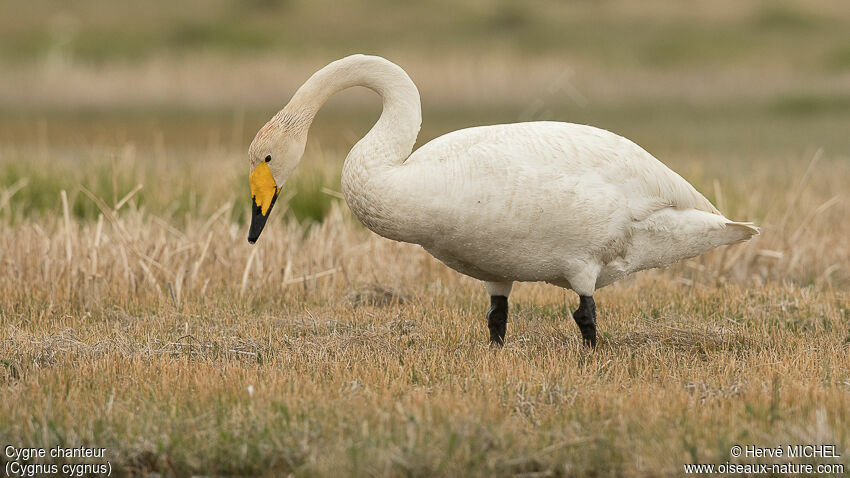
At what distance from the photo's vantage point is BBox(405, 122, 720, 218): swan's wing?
5539 millimetres

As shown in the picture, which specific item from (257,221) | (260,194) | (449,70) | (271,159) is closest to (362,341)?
(257,221)

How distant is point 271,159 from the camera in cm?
563

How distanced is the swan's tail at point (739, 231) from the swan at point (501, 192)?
54 mm

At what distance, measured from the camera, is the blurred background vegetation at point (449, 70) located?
2180 centimetres

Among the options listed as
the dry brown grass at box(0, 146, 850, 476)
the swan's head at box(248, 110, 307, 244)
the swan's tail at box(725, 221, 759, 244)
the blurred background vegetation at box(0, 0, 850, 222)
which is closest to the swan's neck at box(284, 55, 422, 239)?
the swan's head at box(248, 110, 307, 244)

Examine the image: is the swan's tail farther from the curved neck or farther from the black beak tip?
the black beak tip

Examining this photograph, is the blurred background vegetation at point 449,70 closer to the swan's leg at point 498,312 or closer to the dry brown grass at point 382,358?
the dry brown grass at point 382,358

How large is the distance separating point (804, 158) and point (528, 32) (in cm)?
1747

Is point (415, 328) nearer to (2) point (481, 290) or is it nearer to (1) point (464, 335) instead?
(1) point (464, 335)

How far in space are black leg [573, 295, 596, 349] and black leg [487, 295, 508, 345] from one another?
475 mm

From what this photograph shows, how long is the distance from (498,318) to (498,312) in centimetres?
4

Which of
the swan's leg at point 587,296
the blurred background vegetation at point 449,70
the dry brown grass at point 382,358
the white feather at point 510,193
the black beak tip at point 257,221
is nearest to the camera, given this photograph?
the dry brown grass at point 382,358

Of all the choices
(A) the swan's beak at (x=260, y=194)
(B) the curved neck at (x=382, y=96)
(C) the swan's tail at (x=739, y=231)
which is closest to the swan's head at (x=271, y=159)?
(A) the swan's beak at (x=260, y=194)

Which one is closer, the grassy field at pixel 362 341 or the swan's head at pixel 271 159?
the grassy field at pixel 362 341
